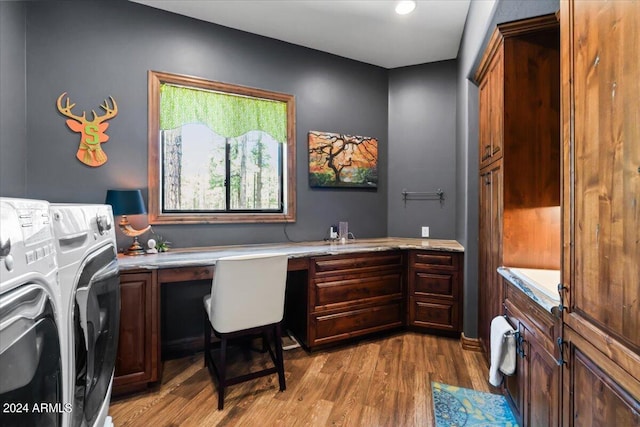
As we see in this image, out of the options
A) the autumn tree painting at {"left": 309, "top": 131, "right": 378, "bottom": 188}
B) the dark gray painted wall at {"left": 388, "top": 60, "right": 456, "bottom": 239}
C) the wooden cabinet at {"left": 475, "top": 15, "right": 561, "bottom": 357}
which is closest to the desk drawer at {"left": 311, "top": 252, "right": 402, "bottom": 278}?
the dark gray painted wall at {"left": 388, "top": 60, "right": 456, "bottom": 239}

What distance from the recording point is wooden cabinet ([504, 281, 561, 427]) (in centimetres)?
123

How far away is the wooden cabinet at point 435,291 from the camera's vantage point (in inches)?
113

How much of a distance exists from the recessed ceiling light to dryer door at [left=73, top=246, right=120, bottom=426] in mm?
2771

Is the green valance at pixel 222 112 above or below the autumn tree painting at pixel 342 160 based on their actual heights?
above

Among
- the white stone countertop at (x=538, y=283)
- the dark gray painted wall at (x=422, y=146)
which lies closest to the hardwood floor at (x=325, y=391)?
the white stone countertop at (x=538, y=283)

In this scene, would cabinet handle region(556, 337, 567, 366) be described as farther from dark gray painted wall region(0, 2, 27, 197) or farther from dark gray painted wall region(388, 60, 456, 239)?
dark gray painted wall region(0, 2, 27, 197)

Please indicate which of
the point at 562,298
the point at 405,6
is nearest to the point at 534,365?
the point at 562,298

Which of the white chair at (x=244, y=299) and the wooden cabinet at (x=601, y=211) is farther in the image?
the white chair at (x=244, y=299)

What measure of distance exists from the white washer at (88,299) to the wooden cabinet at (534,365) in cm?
165

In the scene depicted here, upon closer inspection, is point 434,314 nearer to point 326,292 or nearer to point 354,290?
point 354,290

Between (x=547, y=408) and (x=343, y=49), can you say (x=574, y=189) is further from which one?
(x=343, y=49)

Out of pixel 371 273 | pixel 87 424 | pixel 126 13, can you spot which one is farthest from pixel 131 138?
pixel 371 273

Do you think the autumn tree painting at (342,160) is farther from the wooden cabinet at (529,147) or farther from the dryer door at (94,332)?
the dryer door at (94,332)

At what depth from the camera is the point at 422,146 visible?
3.59m
